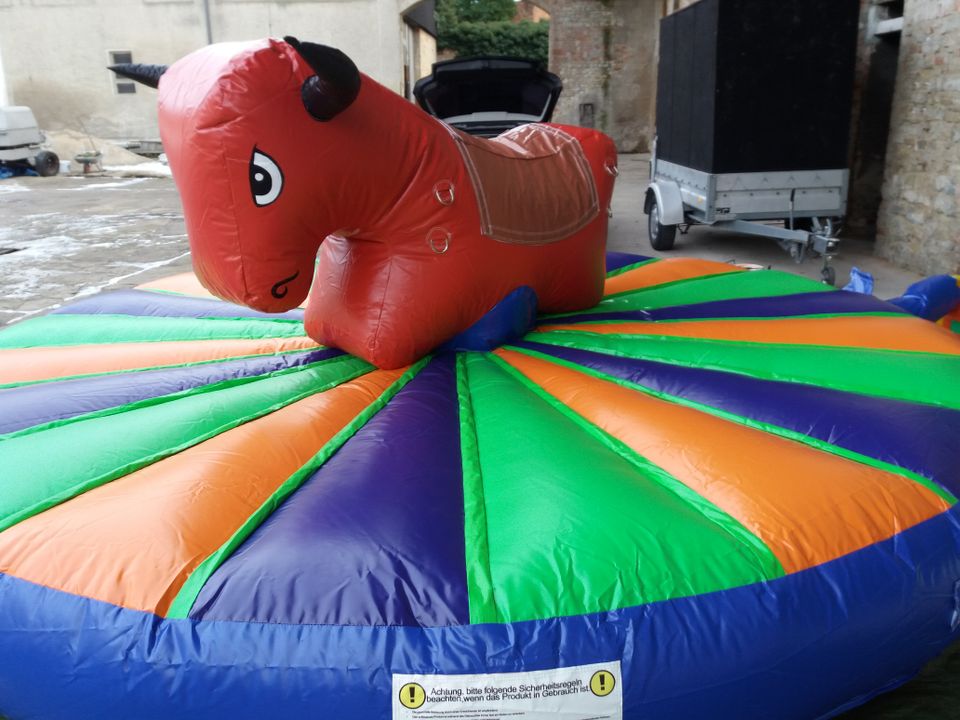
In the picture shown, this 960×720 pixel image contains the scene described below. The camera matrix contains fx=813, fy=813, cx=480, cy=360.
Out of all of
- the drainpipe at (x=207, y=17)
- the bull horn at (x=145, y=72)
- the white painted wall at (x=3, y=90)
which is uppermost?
the drainpipe at (x=207, y=17)

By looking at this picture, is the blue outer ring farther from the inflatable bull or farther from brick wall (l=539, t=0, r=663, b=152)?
brick wall (l=539, t=0, r=663, b=152)

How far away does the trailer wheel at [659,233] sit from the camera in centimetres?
708

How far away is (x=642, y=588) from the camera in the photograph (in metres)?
1.39

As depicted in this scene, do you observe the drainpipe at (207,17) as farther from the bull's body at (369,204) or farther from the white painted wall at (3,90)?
the bull's body at (369,204)

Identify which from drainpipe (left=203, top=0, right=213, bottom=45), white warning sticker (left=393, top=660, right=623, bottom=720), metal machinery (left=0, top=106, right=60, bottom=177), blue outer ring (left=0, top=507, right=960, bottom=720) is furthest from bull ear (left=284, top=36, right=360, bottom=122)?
drainpipe (left=203, top=0, right=213, bottom=45)

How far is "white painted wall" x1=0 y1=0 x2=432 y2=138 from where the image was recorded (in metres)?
16.1

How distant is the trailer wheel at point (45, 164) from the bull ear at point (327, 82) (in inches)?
591

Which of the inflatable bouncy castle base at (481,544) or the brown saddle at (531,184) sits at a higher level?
the brown saddle at (531,184)

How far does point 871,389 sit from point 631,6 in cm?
1635

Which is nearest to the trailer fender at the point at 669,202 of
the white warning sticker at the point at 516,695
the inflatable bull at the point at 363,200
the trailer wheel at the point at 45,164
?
the inflatable bull at the point at 363,200

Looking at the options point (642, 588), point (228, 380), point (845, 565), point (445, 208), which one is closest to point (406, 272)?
point (445, 208)

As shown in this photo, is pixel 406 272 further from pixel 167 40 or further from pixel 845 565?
pixel 167 40

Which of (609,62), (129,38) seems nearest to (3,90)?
(129,38)

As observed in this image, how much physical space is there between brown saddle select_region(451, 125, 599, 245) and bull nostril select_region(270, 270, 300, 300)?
590 mm
